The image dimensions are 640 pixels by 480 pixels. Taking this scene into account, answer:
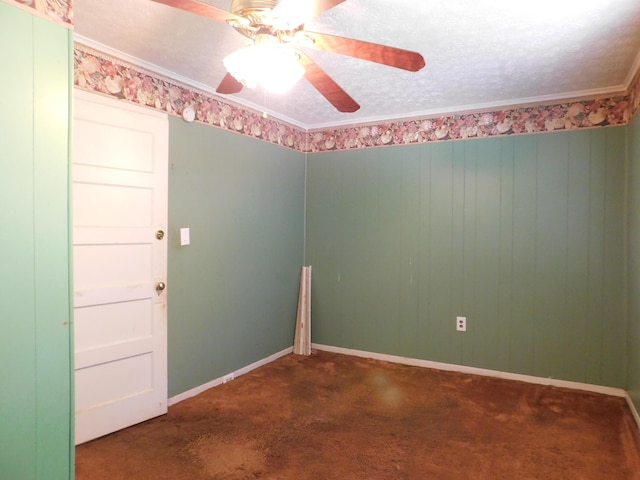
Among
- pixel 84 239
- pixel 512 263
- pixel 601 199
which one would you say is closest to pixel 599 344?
pixel 512 263

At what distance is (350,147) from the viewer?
13.8ft

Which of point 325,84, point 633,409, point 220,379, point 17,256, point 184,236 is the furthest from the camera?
point 220,379

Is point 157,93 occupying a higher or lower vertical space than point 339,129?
lower

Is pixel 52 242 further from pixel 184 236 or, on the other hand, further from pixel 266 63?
pixel 184 236

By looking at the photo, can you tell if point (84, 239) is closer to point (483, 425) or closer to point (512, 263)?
point (483, 425)

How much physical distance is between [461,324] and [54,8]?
3.54m

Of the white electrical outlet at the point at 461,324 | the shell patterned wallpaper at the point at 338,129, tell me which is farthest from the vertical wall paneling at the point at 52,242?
the white electrical outlet at the point at 461,324

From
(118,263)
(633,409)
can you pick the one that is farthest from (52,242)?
(633,409)

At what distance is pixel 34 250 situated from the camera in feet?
4.59

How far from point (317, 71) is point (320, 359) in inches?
118

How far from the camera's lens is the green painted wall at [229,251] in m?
3.01

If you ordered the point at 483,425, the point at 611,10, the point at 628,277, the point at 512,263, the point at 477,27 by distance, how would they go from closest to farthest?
the point at 611,10 → the point at 477,27 → the point at 483,425 → the point at 628,277 → the point at 512,263

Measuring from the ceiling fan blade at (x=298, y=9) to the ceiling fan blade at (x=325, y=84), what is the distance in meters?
0.19

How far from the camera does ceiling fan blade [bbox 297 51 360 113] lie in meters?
1.69
